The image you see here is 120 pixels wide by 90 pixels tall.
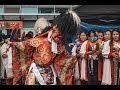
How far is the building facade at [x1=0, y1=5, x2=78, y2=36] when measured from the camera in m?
5.89

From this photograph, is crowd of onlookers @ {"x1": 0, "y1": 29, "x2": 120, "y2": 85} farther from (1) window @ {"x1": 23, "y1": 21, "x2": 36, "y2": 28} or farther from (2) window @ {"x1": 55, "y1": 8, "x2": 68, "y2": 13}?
(1) window @ {"x1": 23, "y1": 21, "x2": 36, "y2": 28}

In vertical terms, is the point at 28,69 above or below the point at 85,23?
below

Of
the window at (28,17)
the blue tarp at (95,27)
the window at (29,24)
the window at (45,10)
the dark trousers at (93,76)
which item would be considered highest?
the window at (45,10)

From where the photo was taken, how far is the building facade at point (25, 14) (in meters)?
5.89

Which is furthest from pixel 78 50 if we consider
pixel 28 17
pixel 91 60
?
pixel 28 17

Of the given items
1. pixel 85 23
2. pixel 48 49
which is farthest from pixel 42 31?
pixel 85 23

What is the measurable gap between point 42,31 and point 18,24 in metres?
0.37

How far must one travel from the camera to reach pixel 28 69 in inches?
237

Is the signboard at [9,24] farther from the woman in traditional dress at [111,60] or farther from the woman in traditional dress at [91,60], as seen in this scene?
the woman in traditional dress at [111,60]

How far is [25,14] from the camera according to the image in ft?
19.4

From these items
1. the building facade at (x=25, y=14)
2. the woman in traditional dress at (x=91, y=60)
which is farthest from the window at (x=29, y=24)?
the woman in traditional dress at (x=91, y=60)
